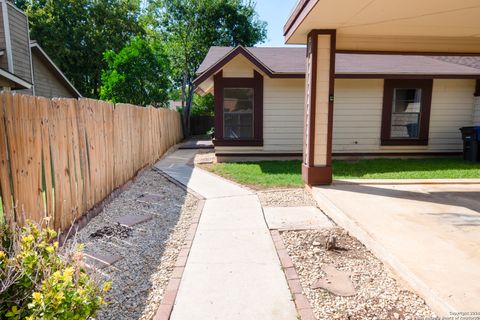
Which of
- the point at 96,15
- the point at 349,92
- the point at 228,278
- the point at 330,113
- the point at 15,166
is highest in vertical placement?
the point at 96,15

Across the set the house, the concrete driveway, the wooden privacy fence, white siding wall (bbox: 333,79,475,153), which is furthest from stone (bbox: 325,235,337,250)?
white siding wall (bbox: 333,79,475,153)

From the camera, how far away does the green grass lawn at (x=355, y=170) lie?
7.40 meters

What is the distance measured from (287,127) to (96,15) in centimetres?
2660

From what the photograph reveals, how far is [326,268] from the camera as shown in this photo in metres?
3.27

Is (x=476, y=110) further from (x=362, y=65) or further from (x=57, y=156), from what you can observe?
(x=57, y=156)

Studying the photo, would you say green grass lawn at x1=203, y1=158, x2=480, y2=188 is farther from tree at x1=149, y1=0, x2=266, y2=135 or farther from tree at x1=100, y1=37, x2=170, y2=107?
tree at x1=149, y1=0, x2=266, y2=135

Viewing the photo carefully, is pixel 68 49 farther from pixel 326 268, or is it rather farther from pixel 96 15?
pixel 326 268

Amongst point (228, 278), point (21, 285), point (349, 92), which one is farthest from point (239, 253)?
point (349, 92)

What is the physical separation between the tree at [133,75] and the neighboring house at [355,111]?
25.2ft

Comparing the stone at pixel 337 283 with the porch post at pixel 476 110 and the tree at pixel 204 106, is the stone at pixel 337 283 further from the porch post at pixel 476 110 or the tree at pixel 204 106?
the tree at pixel 204 106

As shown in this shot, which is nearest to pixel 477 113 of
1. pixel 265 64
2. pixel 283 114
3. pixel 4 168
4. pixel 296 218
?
pixel 283 114

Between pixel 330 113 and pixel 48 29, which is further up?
pixel 48 29

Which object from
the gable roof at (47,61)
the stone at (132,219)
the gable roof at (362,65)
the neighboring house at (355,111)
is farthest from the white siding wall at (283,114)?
the gable roof at (47,61)

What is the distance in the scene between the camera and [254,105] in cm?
1042
